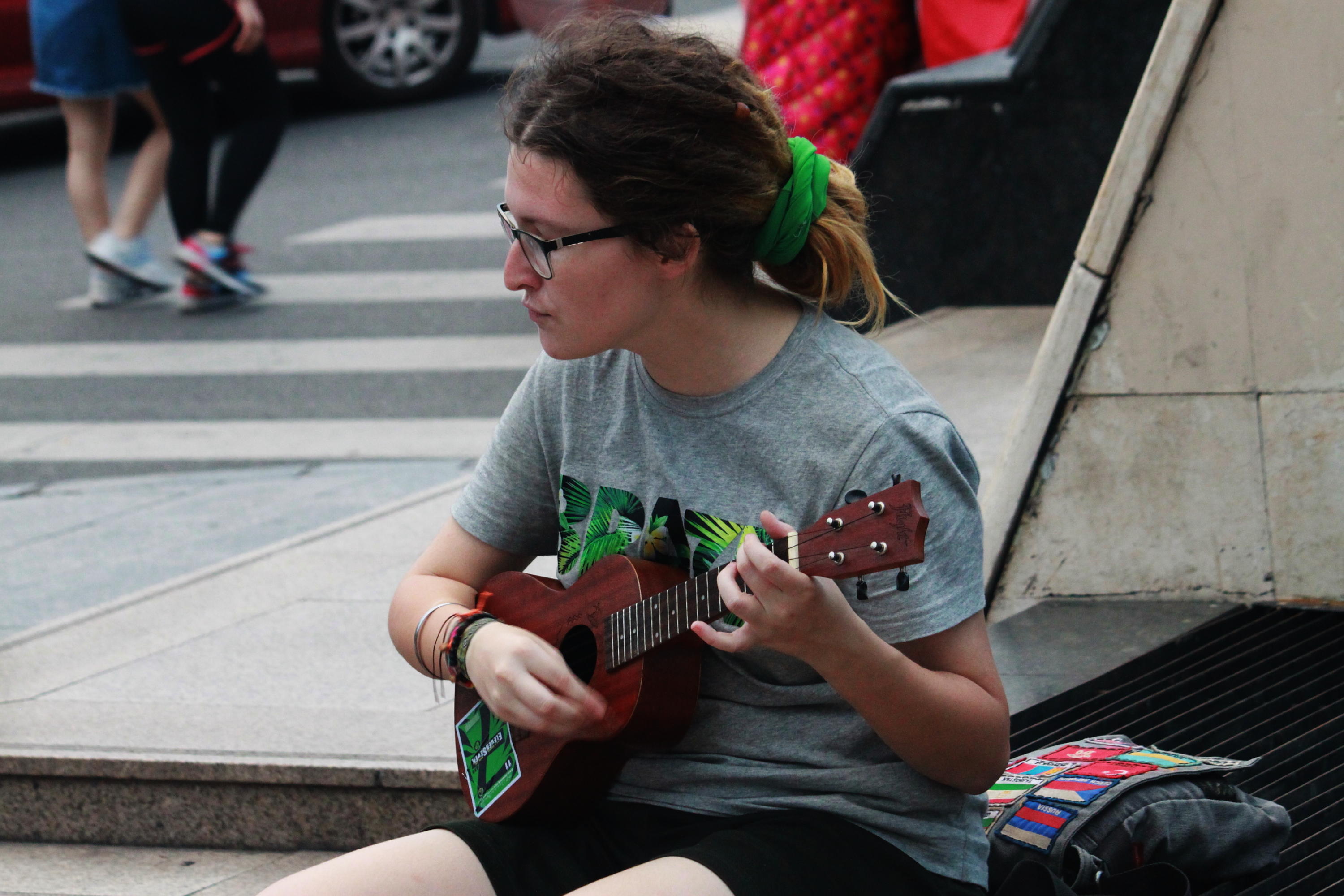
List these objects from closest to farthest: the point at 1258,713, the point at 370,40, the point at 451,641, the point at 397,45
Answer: the point at 451,641, the point at 1258,713, the point at 370,40, the point at 397,45

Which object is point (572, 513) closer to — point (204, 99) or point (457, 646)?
point (457, 646)

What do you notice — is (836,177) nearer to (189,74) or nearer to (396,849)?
(396,849)

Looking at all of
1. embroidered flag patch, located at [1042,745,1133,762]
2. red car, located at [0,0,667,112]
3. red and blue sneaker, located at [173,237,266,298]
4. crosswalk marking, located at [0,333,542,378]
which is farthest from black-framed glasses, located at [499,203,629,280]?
red car, located at [0,0,667,112]

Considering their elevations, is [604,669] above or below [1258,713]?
above

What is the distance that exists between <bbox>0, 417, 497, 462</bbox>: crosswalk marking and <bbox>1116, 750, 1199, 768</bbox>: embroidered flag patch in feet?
10.3

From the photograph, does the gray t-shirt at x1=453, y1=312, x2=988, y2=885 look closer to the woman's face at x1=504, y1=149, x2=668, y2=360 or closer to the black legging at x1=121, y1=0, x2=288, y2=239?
the woman's face at x1=504, y1=149, x2=668, y2=360

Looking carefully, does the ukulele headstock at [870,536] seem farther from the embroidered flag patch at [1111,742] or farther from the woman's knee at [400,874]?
the embroidered flag patch at [1111,742]

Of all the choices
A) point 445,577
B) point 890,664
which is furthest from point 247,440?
point 890,664

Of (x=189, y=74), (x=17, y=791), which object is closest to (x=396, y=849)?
(x=17, y=791)

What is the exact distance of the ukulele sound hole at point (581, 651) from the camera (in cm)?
203

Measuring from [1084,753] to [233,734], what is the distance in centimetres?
153

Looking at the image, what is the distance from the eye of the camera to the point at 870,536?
157 centimetres

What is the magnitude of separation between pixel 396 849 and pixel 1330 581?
6.43 ft

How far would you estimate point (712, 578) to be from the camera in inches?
70.2
